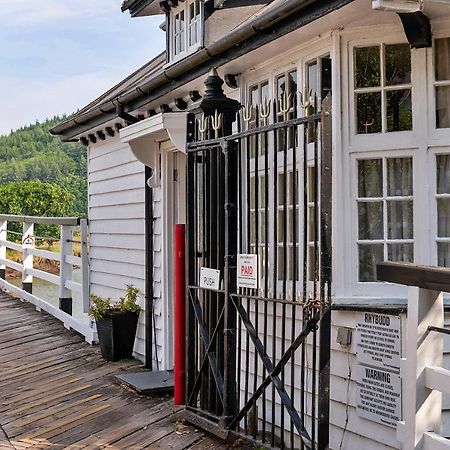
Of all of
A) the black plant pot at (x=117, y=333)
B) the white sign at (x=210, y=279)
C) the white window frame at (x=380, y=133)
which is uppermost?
the white window frame at (x=380, y=133)

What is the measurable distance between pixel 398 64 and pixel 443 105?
395 millimetres

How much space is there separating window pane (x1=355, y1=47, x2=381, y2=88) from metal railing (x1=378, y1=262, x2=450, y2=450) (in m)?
2.08

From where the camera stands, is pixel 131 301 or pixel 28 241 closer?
pixel 131 301

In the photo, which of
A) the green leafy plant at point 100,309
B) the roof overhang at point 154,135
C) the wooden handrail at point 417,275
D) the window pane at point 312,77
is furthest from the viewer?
the green leafy plant at point 100,309

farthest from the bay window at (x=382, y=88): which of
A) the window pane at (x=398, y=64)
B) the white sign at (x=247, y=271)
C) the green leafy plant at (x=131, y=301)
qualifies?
the green leafy plant at (x=131, y=301)

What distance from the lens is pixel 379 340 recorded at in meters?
4.68

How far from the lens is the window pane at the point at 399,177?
475 cm

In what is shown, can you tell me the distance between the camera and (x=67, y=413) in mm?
6504

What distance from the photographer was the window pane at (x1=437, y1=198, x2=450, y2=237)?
4.63 m

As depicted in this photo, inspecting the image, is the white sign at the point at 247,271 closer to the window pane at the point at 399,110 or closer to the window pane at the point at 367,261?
the window pane at the point at 367,261

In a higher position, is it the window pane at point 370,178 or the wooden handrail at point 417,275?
the window pane at point 370,178

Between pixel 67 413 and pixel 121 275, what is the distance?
9.49 feet

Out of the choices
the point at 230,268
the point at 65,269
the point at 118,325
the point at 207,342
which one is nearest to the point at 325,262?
the point at 230,268

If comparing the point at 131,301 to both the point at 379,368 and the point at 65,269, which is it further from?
the point at 379,368
